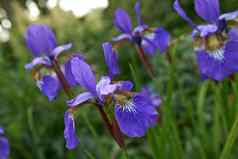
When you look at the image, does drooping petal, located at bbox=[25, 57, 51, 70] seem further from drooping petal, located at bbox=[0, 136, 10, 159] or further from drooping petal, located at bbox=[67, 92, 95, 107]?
drooping petal, located at bbox=[67, 92, 95, 107]

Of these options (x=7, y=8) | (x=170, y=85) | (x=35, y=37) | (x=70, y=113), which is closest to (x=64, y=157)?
(x=35, y=37)

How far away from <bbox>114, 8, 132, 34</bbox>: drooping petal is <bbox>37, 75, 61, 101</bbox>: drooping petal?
1.11 ft

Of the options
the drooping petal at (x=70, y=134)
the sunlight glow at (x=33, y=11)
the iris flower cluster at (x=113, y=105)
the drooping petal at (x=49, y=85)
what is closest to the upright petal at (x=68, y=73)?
the drooping petal at (x=49, y=85)

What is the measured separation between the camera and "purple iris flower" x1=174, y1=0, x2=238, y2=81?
1.50 m

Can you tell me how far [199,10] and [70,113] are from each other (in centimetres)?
65

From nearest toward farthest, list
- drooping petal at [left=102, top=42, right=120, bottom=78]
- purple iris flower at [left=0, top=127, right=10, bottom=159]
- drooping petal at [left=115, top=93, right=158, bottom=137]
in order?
drooping petal at [left=115, top=93, right=158, bottom=137], drooping petal at [left=102, top=42, right=120, bottom=78], purple iris flower at [left=0, top=127, right=10, bottom=159]

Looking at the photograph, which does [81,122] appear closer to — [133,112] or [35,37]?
[35,37]

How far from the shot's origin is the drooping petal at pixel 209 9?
1607 millimetres

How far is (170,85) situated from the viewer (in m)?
1.62

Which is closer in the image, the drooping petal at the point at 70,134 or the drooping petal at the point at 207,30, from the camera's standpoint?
the drooping petal at the point at 70,134

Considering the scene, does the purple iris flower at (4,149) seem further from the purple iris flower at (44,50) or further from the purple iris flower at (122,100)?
the purple iris flower at (122,100)

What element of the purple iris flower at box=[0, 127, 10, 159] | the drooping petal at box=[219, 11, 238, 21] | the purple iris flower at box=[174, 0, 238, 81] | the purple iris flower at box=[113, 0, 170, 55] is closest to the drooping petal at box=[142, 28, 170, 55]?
the purple iris flower at box=[113, 0, 170, 55]

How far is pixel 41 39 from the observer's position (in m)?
1.84

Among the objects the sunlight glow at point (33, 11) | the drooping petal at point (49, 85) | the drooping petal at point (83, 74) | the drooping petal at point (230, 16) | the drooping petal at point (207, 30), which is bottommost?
the sunlight glow at point (33, 11)
